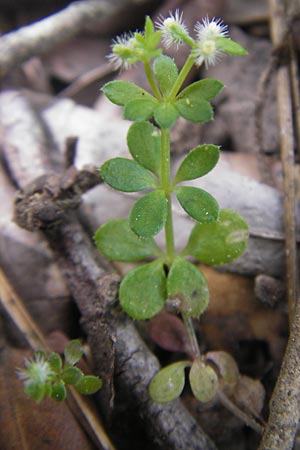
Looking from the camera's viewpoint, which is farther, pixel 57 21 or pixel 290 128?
pixel 57 21

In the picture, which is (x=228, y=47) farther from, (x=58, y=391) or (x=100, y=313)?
(x=58, y=391)

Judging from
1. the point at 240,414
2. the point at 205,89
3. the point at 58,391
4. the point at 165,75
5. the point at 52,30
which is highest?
the point at 52,30

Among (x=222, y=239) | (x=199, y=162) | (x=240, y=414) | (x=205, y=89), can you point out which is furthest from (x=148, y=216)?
(x=240, y=414)

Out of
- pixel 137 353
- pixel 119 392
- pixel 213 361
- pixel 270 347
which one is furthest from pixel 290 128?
→ pixel 119 392

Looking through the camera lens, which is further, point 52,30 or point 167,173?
point 52,30

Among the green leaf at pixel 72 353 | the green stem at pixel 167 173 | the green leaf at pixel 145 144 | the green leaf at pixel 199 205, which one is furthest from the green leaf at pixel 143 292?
the green leaf at pixel 145 144

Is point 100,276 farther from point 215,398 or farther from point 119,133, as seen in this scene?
point 119,133

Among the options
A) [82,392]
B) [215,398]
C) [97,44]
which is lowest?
[215,398]

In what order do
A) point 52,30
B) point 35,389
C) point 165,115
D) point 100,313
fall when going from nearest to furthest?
point 35,389 → point 165,115 → point 100,313 → point 52,30
